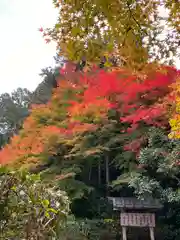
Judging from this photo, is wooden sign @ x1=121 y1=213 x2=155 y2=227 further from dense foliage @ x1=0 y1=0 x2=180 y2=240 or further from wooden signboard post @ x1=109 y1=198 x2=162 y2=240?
dense foliage @ x1=0 y1=0 x2=180 y2=240

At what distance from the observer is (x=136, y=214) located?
7.73 metres

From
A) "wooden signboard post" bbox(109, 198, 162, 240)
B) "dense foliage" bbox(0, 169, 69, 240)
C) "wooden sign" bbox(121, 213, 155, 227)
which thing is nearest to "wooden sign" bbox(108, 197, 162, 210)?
"wooden signboard post" bbox(109, 198, 162, 240)

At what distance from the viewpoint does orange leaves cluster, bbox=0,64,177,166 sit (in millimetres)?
8156

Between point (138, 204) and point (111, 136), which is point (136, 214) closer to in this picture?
point (138, 204)

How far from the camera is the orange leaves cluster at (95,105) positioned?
8156 mm

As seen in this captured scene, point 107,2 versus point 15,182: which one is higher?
point 107,2

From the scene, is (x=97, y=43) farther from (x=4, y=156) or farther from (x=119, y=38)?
(x=4, y=156)

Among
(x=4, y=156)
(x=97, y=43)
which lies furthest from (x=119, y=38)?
(x=4, y=156)

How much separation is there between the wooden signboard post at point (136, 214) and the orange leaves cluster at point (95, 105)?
2.00 metres

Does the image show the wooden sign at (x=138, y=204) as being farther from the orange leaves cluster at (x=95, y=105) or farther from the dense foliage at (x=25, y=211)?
the dense foliage at (x=25, y=211)

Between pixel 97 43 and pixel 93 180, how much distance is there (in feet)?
30.8

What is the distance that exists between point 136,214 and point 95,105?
3029 millimetres

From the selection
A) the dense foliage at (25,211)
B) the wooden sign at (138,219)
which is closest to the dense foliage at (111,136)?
the wooden sign at (138,219)

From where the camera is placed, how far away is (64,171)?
8.87 meters
